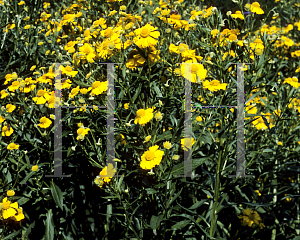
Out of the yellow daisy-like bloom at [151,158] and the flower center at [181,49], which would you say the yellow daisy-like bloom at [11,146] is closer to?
the yellow daisy-like bloom at [151,158]

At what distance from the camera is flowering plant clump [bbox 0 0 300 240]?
1471 millimetres

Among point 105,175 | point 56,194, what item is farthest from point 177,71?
point 56,194

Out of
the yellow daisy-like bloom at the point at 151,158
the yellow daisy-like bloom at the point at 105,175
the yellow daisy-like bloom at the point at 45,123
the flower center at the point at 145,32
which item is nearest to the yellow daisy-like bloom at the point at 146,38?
the flower center at the point at 145,32

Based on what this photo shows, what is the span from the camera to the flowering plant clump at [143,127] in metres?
1.47

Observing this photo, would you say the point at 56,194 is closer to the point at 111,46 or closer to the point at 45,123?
the point at 45,123

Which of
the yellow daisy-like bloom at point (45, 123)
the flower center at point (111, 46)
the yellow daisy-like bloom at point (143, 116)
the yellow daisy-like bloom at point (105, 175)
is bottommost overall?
the yellow daisy-like bloom at point (105, 175)

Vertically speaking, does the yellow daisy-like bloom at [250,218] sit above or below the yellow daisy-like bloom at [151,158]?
below

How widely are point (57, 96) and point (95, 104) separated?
0.25 meters

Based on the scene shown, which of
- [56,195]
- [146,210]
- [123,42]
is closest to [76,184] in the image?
[56,195]

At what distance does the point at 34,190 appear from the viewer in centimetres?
187

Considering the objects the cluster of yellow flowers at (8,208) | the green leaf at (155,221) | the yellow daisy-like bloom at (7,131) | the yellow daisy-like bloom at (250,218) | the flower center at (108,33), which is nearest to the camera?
the green leaf at (155,221)

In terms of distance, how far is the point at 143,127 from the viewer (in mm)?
1511

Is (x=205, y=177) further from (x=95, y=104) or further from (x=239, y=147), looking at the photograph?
(x=95, y=104)

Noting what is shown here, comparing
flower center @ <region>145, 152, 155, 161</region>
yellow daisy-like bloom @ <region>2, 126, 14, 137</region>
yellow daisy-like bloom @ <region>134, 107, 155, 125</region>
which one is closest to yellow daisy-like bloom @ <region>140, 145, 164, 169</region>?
flower center @ <region>145, 152, 155, 161</region>
